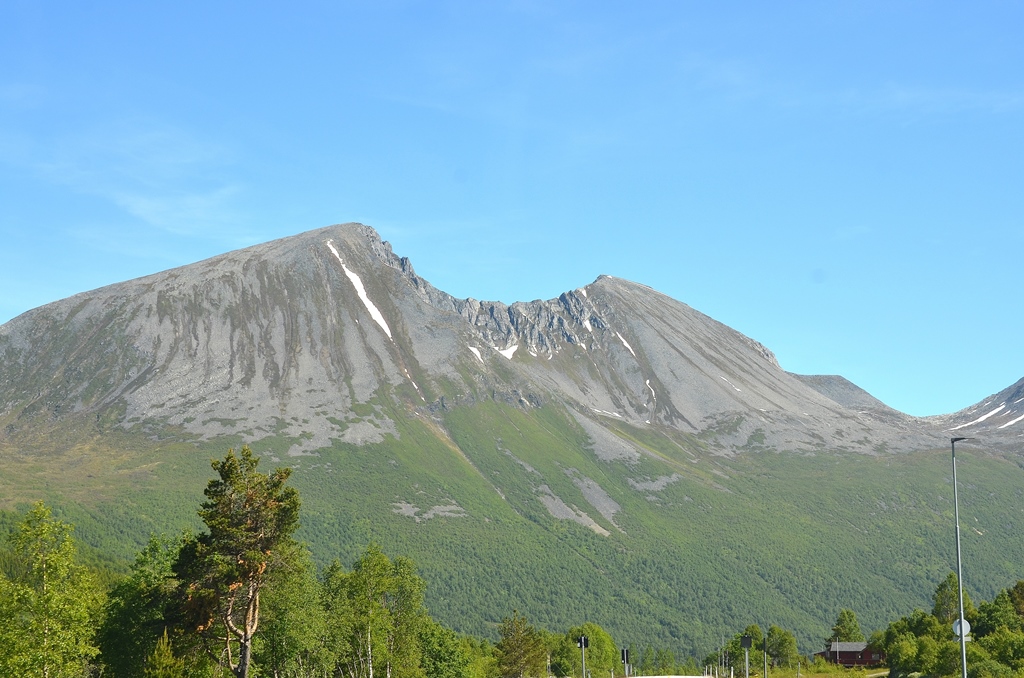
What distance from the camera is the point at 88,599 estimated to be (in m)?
57.6

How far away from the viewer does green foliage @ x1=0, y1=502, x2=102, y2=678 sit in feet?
173

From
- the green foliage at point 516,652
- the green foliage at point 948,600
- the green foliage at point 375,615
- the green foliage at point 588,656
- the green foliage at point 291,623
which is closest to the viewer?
the green foliage at point 291,623

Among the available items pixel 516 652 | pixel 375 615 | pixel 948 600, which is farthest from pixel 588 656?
pixel 375 615

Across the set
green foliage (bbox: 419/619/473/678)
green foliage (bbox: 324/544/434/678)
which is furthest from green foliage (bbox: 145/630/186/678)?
green foliage (bbox: 419/619/473/678)

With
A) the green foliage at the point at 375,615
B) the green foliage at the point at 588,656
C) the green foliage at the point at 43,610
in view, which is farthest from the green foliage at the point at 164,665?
the green foliage at the point at 588,656

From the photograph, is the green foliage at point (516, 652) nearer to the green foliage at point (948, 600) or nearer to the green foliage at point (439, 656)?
the green foliage at point (439, 656)

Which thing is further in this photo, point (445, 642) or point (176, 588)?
point (445, 642)

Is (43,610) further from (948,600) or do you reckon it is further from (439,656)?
(948,600)

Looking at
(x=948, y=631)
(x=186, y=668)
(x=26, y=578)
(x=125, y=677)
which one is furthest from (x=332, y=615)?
(x=948, y=631)

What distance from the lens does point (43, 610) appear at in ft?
175

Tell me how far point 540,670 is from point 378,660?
4873 centimetres

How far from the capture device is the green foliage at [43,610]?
5266cm

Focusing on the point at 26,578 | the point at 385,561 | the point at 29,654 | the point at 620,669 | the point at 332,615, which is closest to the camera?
the point at 29,654

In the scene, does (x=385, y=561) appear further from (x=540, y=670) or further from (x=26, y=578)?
(x=540, y=670)
